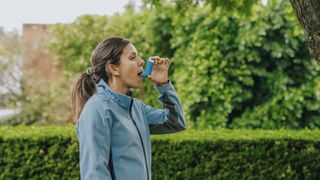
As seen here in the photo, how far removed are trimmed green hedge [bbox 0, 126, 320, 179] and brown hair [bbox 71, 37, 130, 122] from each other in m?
3.08

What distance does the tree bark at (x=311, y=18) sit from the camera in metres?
3.30

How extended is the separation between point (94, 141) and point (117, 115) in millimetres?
171

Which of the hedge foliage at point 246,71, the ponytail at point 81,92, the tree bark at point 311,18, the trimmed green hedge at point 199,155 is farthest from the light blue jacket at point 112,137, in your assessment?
the hedge foliage at point 246,71

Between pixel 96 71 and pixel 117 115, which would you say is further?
pixel 96 71

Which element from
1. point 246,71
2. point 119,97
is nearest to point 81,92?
point 119,97

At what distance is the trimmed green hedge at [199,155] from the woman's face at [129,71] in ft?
10.3

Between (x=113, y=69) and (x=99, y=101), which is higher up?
→ (x=113, y=69)

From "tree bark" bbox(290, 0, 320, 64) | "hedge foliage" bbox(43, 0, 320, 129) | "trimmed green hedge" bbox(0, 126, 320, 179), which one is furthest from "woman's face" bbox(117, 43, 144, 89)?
"hedge foliage" bbox(43, 0, 320, 129)

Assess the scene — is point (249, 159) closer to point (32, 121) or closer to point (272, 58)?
point (272, 58)

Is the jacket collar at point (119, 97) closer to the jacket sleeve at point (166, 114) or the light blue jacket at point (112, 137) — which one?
the light blue jacket at point (112, 137)

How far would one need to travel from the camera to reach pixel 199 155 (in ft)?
19.5

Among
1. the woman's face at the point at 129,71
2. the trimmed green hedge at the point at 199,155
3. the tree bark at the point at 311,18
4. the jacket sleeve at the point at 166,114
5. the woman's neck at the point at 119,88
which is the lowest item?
the trimmed green hedge at the point at 199,155

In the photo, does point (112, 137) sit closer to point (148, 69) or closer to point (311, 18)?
point (148, 69)

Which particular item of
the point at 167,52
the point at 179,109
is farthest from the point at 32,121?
the point at 179,109
